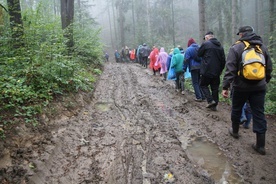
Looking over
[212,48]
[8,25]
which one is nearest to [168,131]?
[212,48]

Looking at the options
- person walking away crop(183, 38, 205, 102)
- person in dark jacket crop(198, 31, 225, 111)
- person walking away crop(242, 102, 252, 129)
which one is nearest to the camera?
person walking away crop(242, 102, 252, 129)

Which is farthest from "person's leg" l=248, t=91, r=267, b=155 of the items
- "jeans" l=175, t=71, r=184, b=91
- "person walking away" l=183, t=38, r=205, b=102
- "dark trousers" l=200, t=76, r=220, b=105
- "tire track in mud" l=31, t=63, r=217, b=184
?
"jeans" l=175, t=71, r=184, b=91

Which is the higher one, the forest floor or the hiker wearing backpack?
the hiker wearing backpack

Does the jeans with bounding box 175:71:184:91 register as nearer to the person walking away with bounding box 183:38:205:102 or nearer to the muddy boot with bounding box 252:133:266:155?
the person walking away with bounding box 183:38:205:102

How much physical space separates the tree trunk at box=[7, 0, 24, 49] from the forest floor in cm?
245

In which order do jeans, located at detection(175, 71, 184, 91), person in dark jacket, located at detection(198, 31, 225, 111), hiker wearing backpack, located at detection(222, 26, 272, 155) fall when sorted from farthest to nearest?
1. jeans, located at detection(175, 71, 184, 91)
2. person in dark jacket, located at detection(198, 31, 225, 111)
3. hiker wearing backpack, located at detection(222, 26, 272, 155)

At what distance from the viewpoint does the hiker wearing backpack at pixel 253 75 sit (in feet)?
12.1

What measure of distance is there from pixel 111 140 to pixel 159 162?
1.22m

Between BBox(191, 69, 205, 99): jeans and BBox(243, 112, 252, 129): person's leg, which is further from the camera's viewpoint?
BBox(191, 69, 205, 99): jeans

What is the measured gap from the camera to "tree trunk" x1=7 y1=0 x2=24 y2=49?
6.13 m

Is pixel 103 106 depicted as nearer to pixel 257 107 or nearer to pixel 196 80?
pixel 196 80

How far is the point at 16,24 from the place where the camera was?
608 cm

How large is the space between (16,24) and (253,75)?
6139mm

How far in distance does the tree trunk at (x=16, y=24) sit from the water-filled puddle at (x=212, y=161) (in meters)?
5.40
